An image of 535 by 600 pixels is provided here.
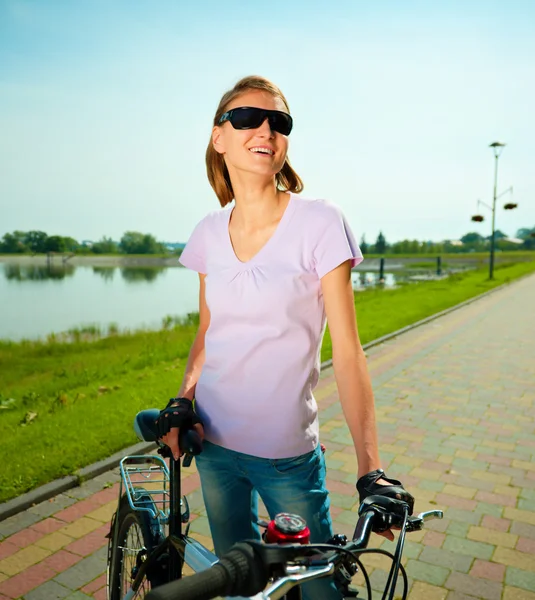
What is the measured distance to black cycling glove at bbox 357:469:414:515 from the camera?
1.26 m

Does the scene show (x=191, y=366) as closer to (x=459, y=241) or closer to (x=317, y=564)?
(x=317, y=564)

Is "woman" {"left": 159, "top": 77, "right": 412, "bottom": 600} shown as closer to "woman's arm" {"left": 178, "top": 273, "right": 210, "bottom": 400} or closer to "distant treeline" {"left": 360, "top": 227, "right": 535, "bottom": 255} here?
"woman's arm" {"left": 178, "top": 273, "right": 210, "bottom": 400}

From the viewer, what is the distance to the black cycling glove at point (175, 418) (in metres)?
1.69

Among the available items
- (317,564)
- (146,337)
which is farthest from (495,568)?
(146,337)

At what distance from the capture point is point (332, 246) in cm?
153

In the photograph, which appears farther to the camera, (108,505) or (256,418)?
(108,505)

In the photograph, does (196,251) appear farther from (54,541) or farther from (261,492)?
(54,541)

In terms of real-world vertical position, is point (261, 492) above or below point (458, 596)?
above

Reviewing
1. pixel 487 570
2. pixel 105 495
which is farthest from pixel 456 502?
pixel 105 495

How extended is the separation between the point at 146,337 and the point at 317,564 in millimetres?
13313

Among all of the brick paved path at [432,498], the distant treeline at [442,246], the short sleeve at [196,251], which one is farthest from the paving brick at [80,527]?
the distant treeline at [442,246]

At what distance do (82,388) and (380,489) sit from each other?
6.82 metres

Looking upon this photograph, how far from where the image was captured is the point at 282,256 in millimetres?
1582

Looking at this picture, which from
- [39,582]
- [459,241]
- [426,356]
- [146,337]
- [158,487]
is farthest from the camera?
[459,241]
